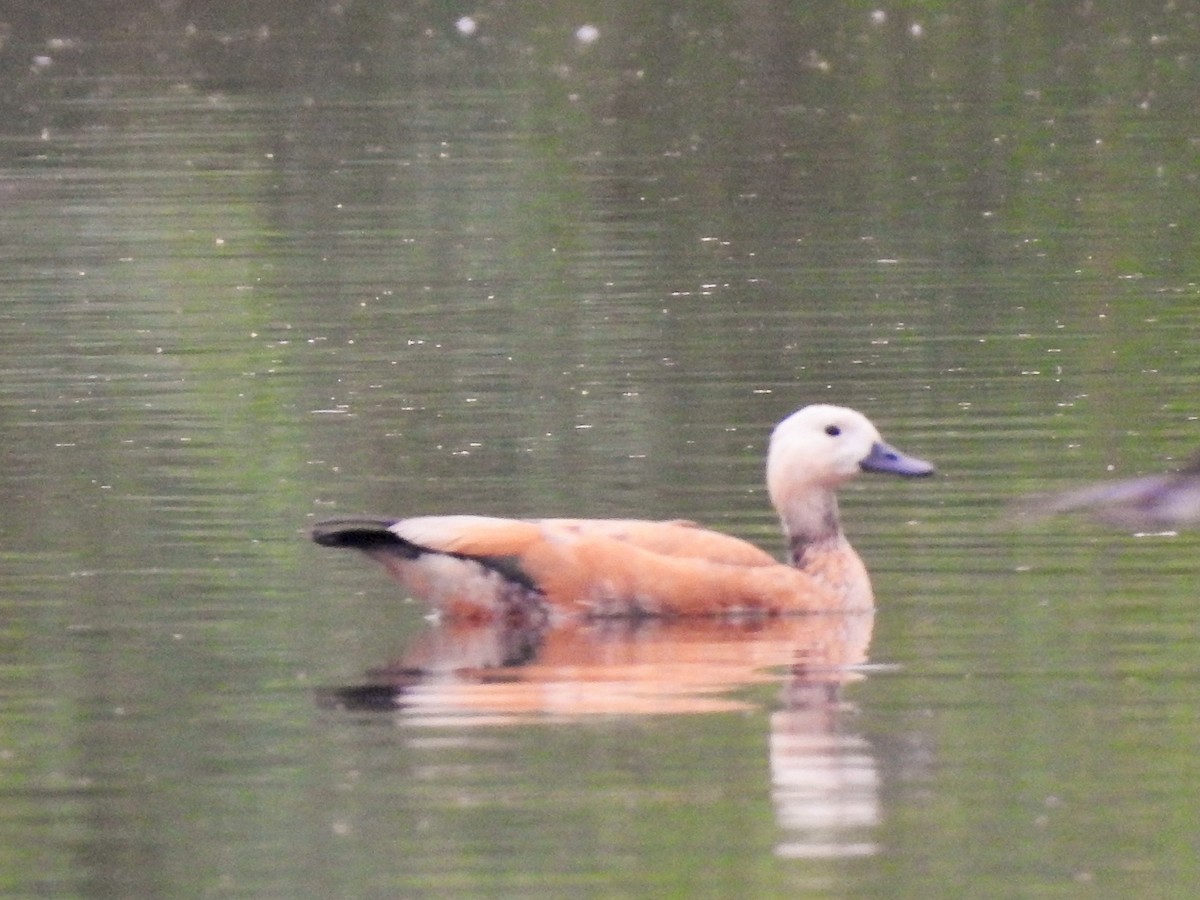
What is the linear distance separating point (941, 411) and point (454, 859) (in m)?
7.07

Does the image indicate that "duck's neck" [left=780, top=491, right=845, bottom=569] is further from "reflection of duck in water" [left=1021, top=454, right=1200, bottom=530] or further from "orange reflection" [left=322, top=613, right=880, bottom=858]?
"reflection of duck in water" [left=1021, top=454, right=1200, bottom=530]

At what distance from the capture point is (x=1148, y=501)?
7445 mm

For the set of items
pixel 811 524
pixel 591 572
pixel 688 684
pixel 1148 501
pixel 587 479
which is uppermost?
pixel 1148 501

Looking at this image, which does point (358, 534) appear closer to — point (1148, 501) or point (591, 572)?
point (591, 572)

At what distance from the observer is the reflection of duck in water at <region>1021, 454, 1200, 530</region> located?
23.9 ft

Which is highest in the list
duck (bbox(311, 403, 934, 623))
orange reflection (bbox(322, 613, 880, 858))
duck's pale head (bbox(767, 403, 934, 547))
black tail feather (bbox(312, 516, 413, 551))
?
duck's pale head (bbox(767, 403, 934, 547))

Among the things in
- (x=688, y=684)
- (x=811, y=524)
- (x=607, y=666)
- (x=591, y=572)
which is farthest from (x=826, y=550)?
(x=688, y=684)

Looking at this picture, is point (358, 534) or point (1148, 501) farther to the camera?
point (358, 534)

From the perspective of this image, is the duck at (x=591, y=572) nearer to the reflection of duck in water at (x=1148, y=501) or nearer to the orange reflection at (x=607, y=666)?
the orange reflection at (x=607, y=666)

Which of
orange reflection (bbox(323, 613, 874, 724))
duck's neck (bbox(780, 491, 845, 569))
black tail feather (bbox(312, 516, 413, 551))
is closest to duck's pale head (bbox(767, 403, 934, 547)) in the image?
duck's neck (bbox(780, 491, 845, 569))

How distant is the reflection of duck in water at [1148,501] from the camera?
7296 millimetres

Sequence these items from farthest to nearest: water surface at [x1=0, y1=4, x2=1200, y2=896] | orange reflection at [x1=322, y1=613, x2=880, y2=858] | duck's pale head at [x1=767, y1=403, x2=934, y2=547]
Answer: duck's pale head at [x1=767, y1=403, x2=934, y2=547] < orange reflection at [x1=322, y1=613, x2=880, y2=858] < water surface at [x1=0, y1=4, x2=1200, y2=896]

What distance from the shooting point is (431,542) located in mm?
10656

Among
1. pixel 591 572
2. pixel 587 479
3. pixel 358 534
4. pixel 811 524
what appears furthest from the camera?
pixel 587 479
